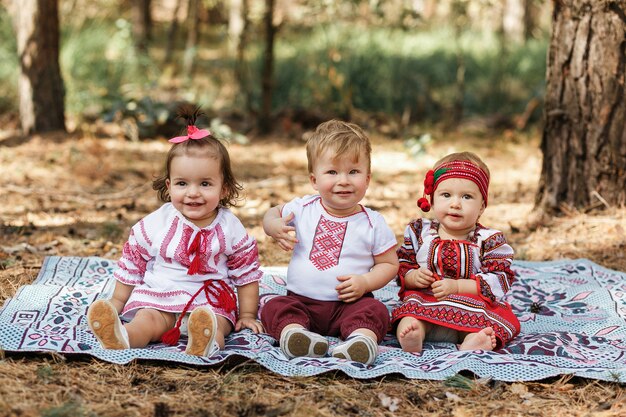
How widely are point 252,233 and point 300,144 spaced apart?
12.5ft

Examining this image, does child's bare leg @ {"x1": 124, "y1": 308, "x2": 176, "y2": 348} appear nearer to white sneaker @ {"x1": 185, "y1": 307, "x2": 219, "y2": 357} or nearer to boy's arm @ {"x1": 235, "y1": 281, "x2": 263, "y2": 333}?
white sneaker @ {"x1": 185, "y1": 307, "x2": 219, "y2": 357}

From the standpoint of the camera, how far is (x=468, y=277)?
3.54m

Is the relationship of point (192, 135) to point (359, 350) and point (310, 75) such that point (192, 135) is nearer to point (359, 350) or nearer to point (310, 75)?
point (359, 350)

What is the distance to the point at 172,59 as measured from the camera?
1589 centimetres

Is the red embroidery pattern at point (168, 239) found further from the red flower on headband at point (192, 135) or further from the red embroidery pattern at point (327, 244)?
the red embroidery pattern at point (327, 244)

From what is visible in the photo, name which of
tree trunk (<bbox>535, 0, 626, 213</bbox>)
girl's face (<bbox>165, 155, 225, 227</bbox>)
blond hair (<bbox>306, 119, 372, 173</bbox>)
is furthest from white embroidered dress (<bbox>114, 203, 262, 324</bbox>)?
tree trunk (<bbox>535, 0, 626, 213</bbox>)

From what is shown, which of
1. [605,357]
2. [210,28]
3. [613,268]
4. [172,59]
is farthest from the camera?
[210,28]

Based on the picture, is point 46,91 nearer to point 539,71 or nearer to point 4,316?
point 4,316

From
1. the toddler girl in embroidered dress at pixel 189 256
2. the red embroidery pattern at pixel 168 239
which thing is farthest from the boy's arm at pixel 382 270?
the red embroidery pattern at pixel 168 239

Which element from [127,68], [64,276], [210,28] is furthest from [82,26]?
[210,28]

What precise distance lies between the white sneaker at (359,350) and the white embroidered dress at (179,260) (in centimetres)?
61

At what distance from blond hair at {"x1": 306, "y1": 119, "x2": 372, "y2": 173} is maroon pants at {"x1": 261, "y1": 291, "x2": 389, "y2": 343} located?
2.13 ft

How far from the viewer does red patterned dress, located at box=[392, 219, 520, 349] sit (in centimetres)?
343

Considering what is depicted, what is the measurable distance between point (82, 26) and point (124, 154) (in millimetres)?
4903
